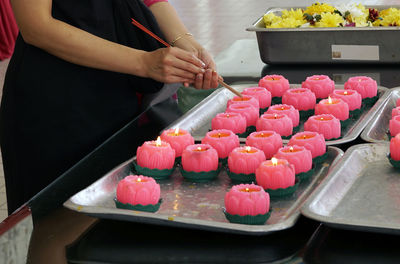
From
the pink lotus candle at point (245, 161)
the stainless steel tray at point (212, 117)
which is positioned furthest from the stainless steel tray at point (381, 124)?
the pink lotus candle at point (245, 161)

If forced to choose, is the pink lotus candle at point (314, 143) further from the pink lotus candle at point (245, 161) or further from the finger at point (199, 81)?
the finger at point (199, 81)

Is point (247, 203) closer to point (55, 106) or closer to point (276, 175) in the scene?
point (276, 175)

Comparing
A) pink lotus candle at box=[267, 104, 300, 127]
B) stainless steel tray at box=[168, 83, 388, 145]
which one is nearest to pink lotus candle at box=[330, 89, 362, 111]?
stainless steel tray at box=[168, 83, 388, 145]

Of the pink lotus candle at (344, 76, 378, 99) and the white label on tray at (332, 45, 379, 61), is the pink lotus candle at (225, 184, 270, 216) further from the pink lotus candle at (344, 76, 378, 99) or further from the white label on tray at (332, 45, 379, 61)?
the white label on tray at (332, 45, 379, 61)

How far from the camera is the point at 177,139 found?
5.08 ft

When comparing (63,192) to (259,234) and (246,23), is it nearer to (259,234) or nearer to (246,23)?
(259,234)

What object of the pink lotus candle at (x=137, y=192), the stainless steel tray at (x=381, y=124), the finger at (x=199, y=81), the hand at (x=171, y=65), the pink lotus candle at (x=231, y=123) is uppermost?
the hand at (x=171, y=65)

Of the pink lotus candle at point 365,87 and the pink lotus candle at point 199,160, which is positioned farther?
the pink lotus candle at point 365,87

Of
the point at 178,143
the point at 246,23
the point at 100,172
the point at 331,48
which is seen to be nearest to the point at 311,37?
the point at 331,48

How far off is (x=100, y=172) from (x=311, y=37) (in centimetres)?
113

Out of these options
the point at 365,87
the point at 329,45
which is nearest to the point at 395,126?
the point at 365,87

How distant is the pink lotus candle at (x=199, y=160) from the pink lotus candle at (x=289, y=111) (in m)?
0.37

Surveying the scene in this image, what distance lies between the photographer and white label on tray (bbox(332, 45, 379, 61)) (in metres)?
2.29

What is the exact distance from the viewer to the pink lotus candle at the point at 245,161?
1403 millimetres
